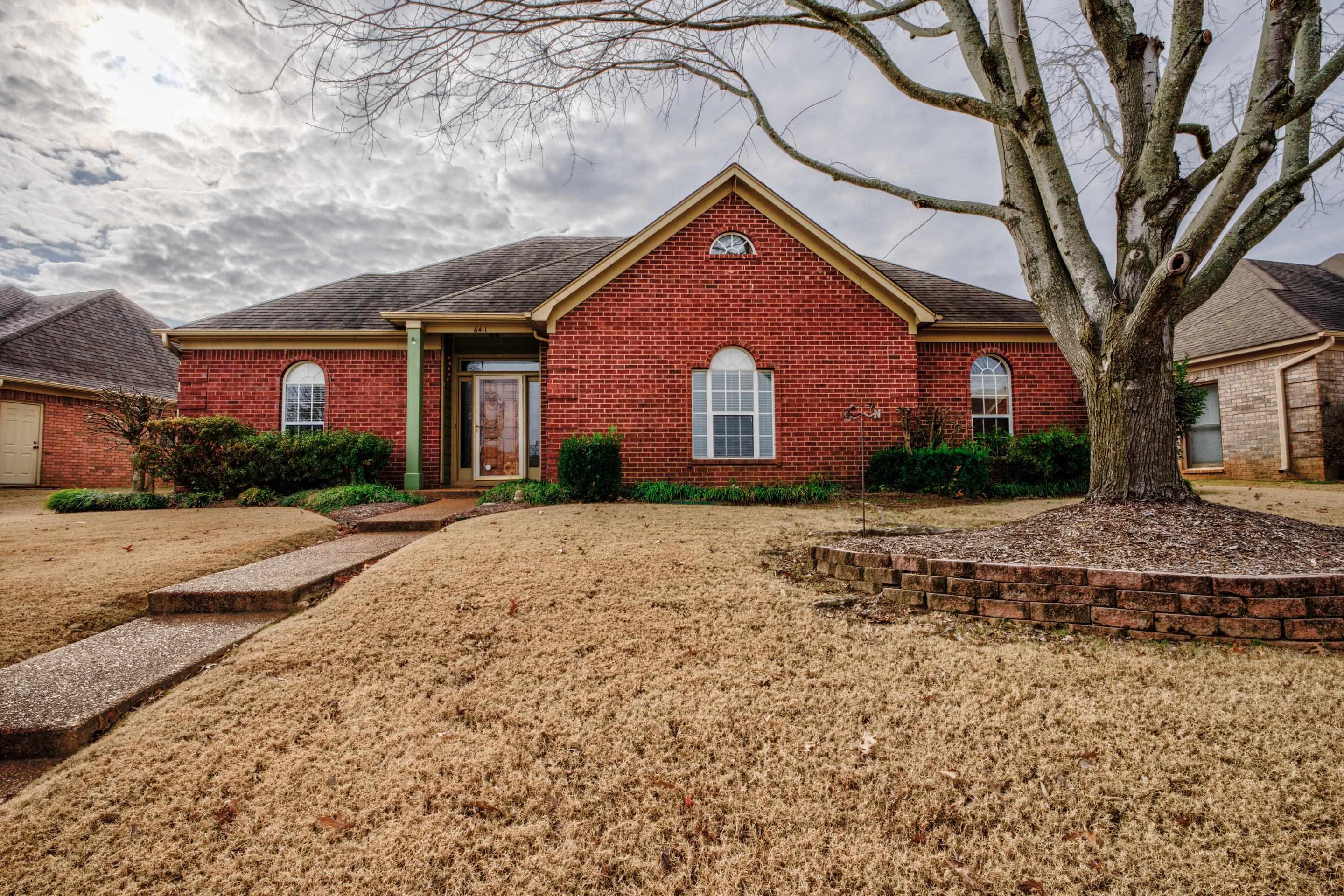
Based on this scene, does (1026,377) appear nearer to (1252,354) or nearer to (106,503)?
(1252,354)

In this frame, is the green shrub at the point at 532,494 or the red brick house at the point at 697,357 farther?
the red brick house at the point at 697,357

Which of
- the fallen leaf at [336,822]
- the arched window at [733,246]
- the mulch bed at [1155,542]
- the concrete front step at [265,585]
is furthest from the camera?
the arched window at [733,246]

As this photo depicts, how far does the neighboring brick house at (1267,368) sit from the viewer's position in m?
13.7

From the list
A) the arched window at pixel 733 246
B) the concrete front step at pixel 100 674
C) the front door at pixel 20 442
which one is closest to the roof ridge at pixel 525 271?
the arched window at pixel 733 246

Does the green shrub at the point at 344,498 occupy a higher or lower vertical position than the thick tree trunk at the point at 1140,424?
lower

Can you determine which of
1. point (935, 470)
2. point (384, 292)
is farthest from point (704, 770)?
point (384, 292)

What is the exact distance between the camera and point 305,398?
12.5 m

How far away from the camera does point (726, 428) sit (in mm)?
10969

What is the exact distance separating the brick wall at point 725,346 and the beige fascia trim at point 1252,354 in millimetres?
7745

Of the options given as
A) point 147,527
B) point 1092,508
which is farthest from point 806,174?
point 147,527

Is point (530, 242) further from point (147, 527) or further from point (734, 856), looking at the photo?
point (734, 856)

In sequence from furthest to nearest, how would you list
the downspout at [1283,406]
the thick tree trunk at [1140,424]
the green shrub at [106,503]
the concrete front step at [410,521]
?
the downspout at [1283,406] < the green shrub at [106,503] < the concrete front step at [410,521] < the thick tree trunk at [1140,424]

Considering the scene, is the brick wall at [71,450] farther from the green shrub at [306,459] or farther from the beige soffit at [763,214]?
the beige soffit at [763,214]

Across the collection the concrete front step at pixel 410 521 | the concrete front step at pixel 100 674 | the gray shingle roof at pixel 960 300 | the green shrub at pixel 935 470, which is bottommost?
the concrete front step at pixel 100 674
